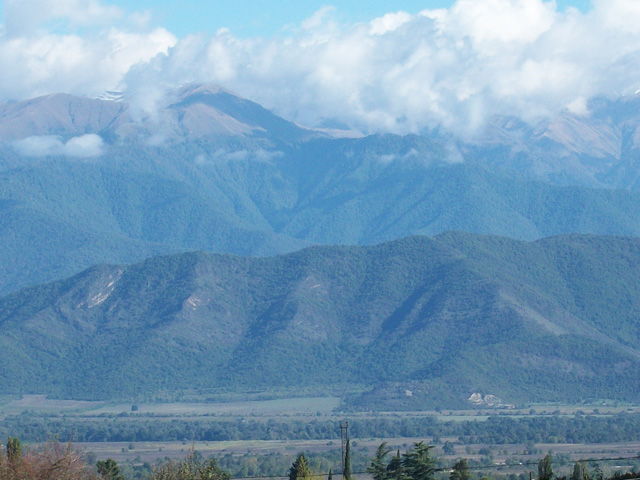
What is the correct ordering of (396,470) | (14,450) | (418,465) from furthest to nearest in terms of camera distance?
1. (396,470)
2. (418,465)
3. (14,450)

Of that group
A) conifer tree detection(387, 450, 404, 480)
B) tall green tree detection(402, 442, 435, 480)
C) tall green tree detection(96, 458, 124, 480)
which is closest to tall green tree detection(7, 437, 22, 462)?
tall green tree detection(96, 458, 124, 480)

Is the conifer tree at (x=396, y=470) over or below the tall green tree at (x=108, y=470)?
below

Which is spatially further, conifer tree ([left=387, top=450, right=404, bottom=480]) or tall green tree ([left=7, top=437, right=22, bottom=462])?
conifer tree ([left=387, top=450, right=404, bottom=480])

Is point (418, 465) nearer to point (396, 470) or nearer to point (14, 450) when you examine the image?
point (396, 470)

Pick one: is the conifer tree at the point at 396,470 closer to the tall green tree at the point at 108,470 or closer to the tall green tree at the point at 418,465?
the tall green tree at the point at 418,465

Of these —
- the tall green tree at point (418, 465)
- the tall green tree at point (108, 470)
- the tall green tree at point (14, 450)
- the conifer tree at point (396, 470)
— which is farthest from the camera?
the tall green tree at point (108, 470)

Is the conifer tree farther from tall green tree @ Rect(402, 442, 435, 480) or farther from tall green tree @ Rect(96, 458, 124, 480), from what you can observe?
tall green tree @ Rect(96, 458, 124, 480)

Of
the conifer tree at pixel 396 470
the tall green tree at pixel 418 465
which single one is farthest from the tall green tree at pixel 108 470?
the tall green tree at pixel 418 465

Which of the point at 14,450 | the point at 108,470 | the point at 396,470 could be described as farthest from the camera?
the point at 108,470

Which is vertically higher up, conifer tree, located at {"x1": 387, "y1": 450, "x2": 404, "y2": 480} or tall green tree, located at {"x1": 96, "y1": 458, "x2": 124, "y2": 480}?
tall green tree, located at {"x1": 96, "y1": 458, "x2": 124, "y2": 480}

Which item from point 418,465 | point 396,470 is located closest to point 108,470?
point 396,470

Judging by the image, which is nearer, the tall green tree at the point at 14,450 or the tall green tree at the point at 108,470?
the tall green tree at the point at 14,450

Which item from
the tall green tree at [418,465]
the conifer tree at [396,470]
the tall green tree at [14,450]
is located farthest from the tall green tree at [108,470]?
the tall green tree at [418,465]

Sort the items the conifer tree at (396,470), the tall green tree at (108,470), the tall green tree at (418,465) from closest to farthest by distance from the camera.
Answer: the tall green tree at (418,465) < the conifer tree at (396,470) < the tall green tree at (108,470)
